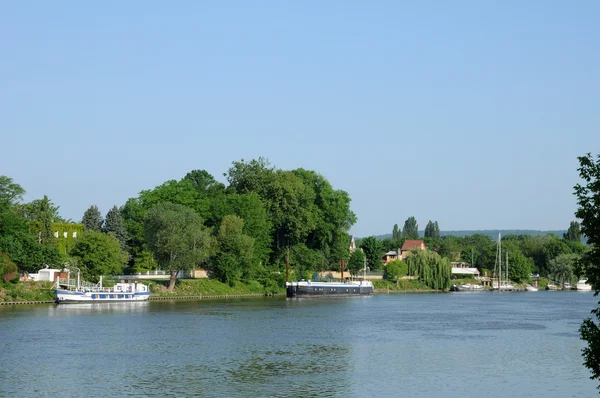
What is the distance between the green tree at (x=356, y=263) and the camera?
494 ft

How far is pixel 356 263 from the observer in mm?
151375

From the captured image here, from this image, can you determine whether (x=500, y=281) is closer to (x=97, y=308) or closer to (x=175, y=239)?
(x=175, y=239)

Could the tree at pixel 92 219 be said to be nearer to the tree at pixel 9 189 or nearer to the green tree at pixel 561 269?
the tree at pixel 9 189

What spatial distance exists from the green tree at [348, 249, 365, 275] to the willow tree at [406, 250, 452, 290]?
815 centimetres

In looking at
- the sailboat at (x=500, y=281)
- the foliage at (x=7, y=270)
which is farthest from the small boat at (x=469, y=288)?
the foliage at (x=7, y=270)

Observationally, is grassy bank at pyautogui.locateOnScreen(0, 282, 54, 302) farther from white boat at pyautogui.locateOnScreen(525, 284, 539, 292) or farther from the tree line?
white boat at pyautogui.locateOnScreen(525, 284, 539, 292)

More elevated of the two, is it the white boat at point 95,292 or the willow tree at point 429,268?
the willow tree at point 429,268

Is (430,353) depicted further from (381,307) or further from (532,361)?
(381,307)

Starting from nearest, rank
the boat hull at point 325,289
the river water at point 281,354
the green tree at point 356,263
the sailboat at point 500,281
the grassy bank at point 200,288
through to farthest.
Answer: the river water at point 281,354 < the grassy bank at point 200,288 < the boat hull at point 325,289 < the green tree at point 356,263 < the sailboat at point 500,281

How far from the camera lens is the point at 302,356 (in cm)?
4912

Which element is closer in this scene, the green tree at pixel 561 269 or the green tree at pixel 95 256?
the green tree at pixel 95 256

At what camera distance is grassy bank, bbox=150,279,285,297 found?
105m

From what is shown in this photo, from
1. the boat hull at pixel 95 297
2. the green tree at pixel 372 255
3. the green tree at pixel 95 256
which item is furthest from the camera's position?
the green tree at pixel 372 255

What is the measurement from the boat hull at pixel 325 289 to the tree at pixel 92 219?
35.2 meters
